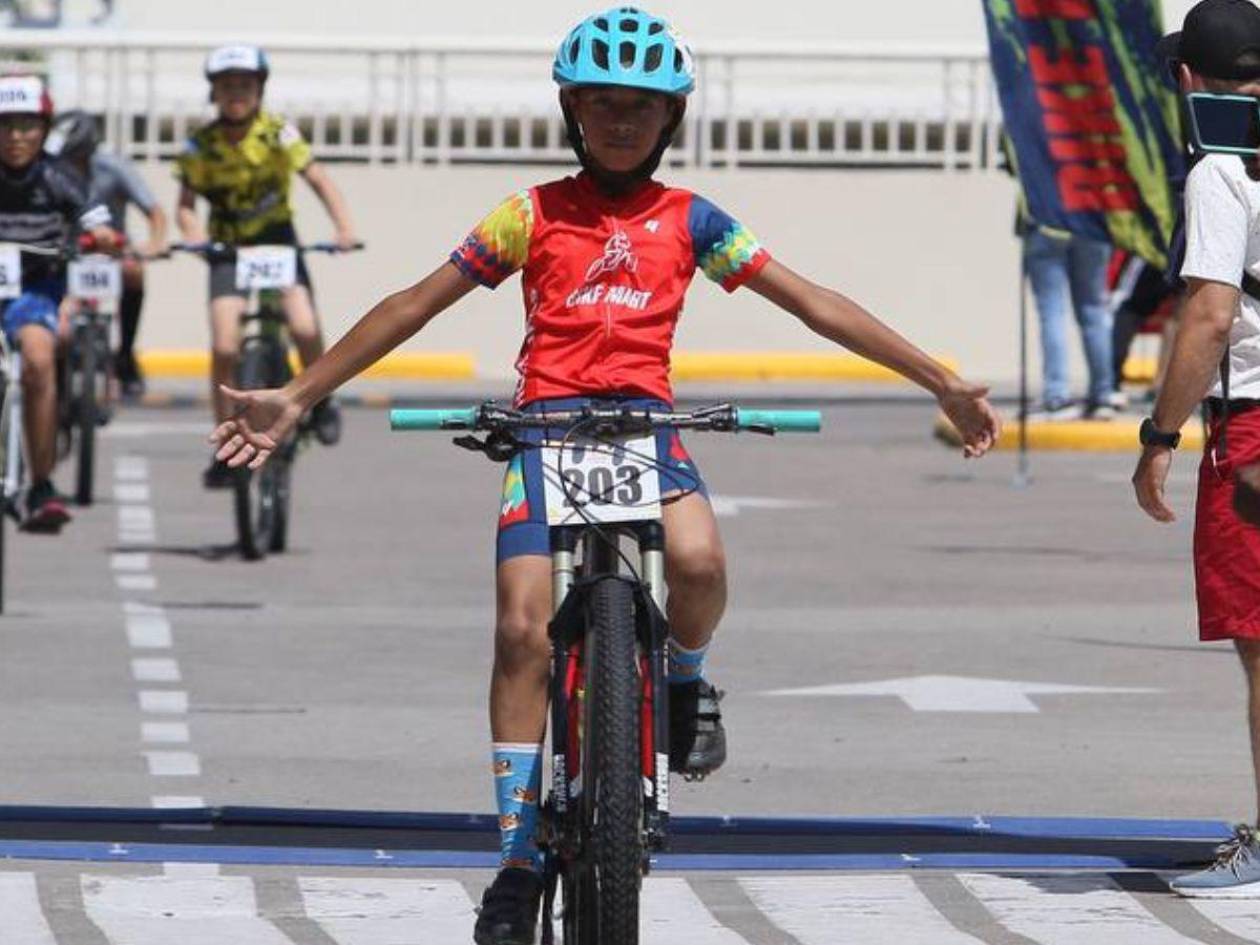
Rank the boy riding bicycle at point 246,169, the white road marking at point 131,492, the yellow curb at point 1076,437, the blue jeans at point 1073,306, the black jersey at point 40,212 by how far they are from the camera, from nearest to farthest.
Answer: the black jersey at point 40,212 → the boy riding bicycle at point 246,169 → the white road marking at point 131,492 → the yellow curb at point 1076,437 → the blue jeans at point 1073,306

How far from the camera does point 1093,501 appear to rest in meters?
21.0

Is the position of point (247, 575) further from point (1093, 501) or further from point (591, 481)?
point (591, 481)

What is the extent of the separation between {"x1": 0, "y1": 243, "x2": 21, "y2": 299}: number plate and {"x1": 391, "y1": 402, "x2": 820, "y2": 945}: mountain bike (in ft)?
29.3

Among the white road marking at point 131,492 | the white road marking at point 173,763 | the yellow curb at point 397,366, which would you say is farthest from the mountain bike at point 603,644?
the yellow curb at point 397,366

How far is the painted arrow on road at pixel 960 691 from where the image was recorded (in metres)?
13.2

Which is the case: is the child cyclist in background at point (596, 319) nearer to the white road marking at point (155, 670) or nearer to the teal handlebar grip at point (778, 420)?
the teal handlebar grip at point (778, 420)

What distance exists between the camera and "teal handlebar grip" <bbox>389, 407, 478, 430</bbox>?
27.4ft

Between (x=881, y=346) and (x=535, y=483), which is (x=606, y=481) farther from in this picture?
(x=881, y=346)

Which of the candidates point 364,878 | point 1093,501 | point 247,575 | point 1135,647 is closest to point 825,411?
point 1093,501

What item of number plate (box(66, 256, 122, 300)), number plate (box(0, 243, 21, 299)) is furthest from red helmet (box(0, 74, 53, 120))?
Result: number plate (box(66, 256, 122, 300))

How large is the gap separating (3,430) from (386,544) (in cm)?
263

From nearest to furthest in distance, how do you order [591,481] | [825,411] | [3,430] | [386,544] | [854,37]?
[591,481]
[3,430]
[386,544]
[825,411]
[854,37]

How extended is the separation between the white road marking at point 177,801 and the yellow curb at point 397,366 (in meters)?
20.6

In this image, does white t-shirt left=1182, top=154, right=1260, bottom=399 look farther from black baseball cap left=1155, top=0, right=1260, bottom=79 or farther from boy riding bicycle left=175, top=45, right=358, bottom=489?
boy riding bicycle left=175, top=45, right=358, bottom=489
